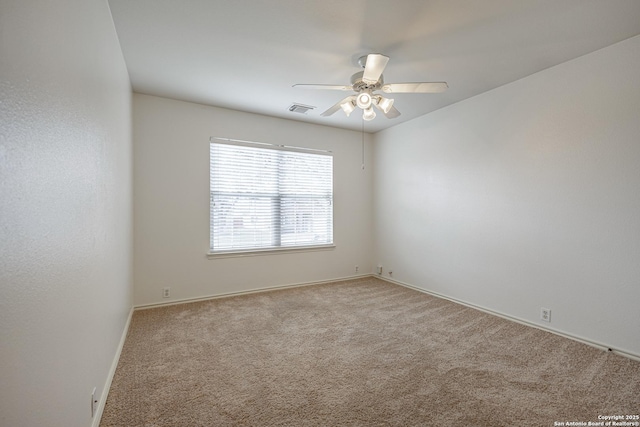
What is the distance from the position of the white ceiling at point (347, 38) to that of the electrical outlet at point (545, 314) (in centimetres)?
244

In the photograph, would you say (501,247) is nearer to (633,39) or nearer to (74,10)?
(633,39)

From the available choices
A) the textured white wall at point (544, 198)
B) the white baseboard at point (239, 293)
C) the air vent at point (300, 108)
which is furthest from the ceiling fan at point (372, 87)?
the white baseboard at point (239, 293)

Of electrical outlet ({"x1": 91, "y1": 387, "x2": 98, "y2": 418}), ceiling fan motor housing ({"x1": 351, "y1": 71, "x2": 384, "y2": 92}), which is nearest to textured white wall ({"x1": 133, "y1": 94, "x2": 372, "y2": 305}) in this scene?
ceiling fan motor housing ({"x1": 351, "y1": 71, "x2": 384, "y2": 92})

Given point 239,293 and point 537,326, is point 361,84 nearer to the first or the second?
point 537,326

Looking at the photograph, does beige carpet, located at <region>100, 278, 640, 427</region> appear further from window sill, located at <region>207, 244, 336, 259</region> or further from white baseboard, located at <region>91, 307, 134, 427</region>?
window sill, located at <region>207, 244, 336, 259</region>

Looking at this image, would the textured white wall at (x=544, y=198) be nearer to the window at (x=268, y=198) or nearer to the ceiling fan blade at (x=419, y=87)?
the ceiling fan blade at (x=419, y=87)

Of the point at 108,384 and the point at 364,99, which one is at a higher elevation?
the point at 364,99

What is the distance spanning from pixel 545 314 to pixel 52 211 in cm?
390

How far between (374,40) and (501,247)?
2629mm

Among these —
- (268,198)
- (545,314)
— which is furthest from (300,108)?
(545,314)

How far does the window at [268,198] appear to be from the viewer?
13.1ft

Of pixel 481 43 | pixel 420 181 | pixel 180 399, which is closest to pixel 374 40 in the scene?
pixel 481 43

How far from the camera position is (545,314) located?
290 cm

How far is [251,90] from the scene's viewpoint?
11.1ft
